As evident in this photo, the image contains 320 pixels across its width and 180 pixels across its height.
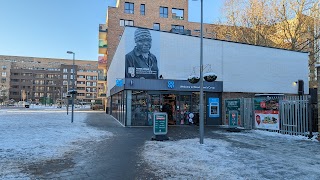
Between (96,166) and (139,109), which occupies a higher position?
(139,109)

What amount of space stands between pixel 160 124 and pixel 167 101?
865cm

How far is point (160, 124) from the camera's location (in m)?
12.1

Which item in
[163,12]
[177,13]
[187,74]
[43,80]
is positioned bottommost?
[187,74]

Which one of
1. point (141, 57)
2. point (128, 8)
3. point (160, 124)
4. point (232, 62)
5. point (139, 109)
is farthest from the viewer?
point (128, 8)

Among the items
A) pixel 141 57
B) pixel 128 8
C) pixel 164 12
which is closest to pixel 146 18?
pixel 128 8

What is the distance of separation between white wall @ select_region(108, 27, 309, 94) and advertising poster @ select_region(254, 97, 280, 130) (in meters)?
4.75

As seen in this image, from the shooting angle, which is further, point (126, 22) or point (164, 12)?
point (164, 12)

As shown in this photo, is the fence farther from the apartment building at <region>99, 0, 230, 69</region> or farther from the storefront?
the apartment building at <region>99, 0, 230, 69</region>

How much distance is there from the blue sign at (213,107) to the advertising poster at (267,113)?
168 inches

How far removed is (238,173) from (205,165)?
3.34 feet

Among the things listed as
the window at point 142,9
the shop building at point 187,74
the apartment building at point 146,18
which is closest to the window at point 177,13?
the apartment building at point 146,18

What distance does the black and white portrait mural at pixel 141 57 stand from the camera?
19281 mm

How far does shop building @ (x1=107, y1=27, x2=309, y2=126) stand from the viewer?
19.3 m

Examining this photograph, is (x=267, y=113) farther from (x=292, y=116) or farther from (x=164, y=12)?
(x=164, y=12)
